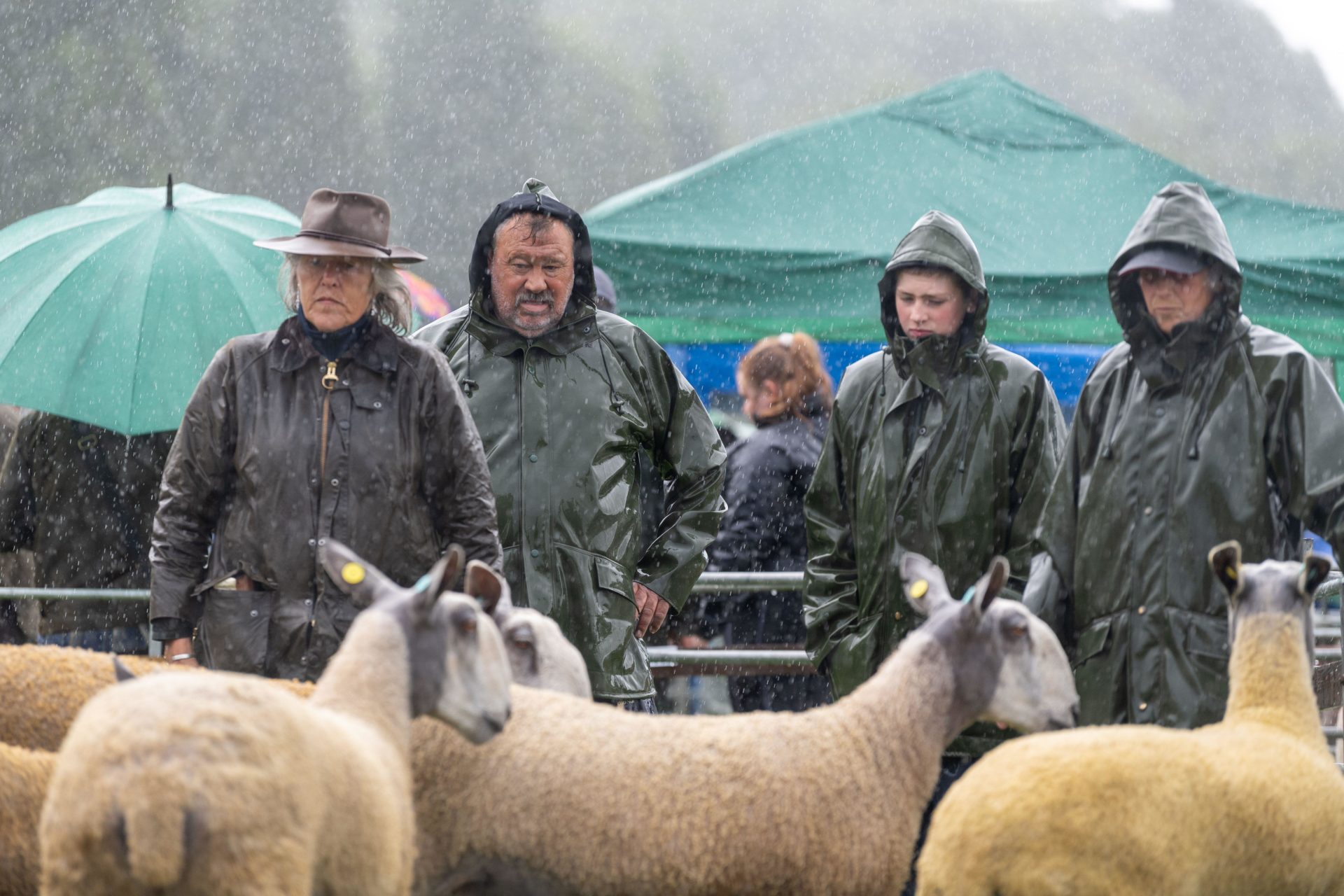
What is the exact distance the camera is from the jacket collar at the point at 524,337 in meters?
5.83

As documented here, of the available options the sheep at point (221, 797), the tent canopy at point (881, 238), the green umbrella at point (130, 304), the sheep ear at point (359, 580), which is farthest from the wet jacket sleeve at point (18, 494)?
the sheep at point (221, 797)

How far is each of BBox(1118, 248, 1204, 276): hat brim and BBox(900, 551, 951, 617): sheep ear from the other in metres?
1.14

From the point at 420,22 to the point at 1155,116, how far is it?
74.9ft

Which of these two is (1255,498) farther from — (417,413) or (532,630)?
(417,413)

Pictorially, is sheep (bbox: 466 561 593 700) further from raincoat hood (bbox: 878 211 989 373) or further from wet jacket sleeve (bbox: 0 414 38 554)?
wet jacket sleeve (bbox: 0 414 38 554)

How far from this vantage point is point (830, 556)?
18.8 ft

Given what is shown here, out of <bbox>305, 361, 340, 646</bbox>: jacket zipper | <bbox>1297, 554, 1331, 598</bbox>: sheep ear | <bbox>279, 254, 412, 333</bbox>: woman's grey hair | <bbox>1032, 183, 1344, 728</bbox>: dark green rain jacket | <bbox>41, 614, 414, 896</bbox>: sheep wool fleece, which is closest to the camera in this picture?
<bbox>41, 614, 414, 896</bbox>: sheep wool fleece

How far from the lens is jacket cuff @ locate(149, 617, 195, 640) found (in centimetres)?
505

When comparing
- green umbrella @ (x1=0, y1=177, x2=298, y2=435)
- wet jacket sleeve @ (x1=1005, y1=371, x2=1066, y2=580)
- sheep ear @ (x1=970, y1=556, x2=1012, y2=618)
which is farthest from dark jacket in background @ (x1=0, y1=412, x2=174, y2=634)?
sheep ear @ (x1=970, y1=556, x2=1012, y2=618)

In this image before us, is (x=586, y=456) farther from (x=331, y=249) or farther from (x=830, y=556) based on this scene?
(x=331, y=249)

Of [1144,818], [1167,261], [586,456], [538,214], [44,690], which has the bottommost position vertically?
[1144,818]

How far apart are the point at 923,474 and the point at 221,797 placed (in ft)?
9.62

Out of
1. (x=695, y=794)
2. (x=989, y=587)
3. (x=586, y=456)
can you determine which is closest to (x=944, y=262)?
(x=586, y=456)

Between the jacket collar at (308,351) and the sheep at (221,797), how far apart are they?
1634mm
